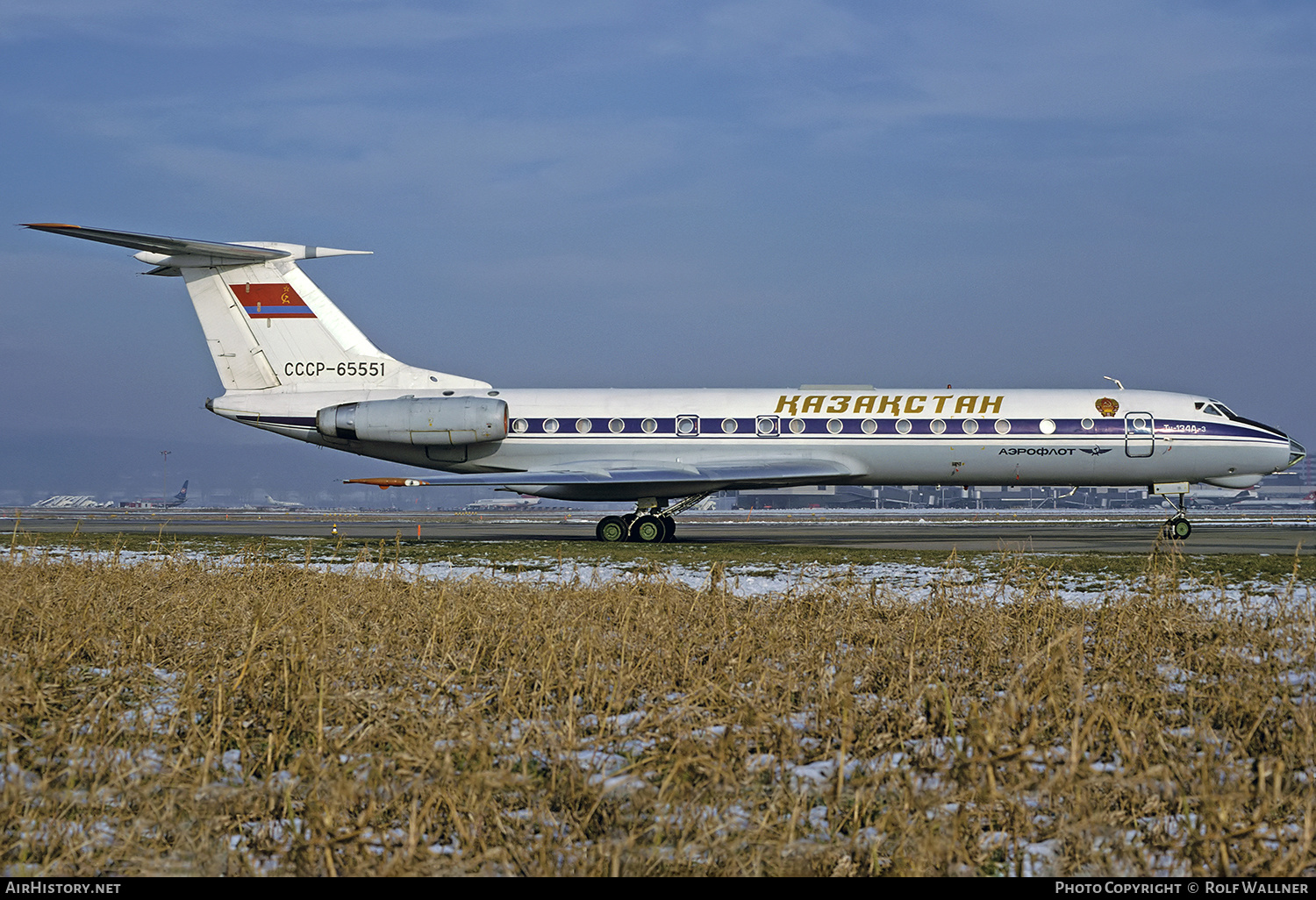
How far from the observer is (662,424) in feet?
70.4

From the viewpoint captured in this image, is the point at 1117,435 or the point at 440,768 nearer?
the point at 440,768

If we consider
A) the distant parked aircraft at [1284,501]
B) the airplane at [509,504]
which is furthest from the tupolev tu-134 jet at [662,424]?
the distant parked aircraft at [1284,501]

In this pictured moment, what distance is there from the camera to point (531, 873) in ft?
11.4

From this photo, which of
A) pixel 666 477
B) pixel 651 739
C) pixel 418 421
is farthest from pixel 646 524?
pixel 651 739

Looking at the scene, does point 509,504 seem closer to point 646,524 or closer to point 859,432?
point 646,524

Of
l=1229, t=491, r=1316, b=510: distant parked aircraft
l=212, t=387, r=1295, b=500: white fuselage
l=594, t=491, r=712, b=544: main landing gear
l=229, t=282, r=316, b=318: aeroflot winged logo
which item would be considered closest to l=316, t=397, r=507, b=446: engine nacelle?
l=212, t=387, r=1295, b=500: white fuselage

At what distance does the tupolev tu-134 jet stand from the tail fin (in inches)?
1.4

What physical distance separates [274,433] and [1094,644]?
18.9 m

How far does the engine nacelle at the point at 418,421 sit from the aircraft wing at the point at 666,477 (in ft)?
2.94

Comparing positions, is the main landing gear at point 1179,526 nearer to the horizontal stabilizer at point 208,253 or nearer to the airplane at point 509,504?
the horizontal stabilizer at point 208,253

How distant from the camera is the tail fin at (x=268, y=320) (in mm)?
21578

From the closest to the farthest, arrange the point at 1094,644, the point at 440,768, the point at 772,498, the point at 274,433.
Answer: the point at 440,768, the point at 1094,644, the point at 274,433, the point at 772,498

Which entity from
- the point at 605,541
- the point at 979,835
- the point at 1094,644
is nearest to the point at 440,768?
the point at 979,835

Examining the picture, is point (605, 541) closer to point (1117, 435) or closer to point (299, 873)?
point (1117, 435)
